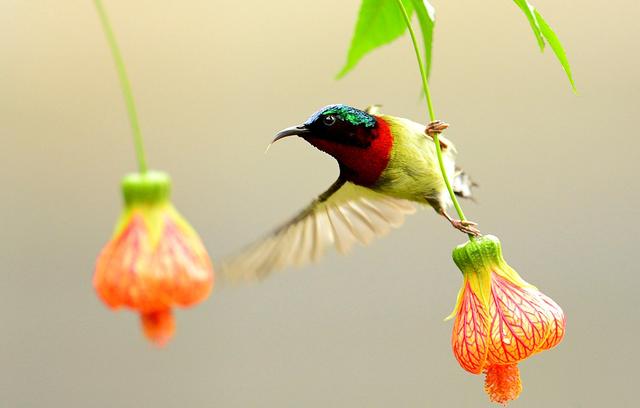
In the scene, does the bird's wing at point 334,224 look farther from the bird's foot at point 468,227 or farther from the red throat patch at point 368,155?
the bird's foot at point 468,227

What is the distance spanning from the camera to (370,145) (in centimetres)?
126

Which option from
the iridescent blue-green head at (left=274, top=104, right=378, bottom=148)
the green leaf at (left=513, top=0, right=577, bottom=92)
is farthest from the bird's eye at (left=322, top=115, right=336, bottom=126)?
the green leaf at (left=513, top=0, right=577, bottom=92)

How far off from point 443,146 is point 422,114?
2296mm

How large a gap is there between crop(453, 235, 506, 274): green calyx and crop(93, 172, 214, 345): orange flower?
40cm

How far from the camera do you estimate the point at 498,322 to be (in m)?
0.97

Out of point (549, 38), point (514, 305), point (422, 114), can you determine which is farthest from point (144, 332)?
point (422, 114)

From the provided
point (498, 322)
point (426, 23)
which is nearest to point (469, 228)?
point (498, 322)

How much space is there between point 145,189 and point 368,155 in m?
0.50

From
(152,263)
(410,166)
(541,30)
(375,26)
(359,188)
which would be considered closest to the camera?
(152,263)

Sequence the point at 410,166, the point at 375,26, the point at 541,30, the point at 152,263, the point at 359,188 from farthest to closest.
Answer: the point at 359,188, the point at 410,166, the point at 375,26, the point at 541,30, the point at 152,263

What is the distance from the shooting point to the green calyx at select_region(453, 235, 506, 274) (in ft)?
3.46

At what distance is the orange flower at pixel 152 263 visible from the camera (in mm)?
741

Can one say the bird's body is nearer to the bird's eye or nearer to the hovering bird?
the hovering bird

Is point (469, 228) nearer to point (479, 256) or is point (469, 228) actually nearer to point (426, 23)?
point (479, 256)
